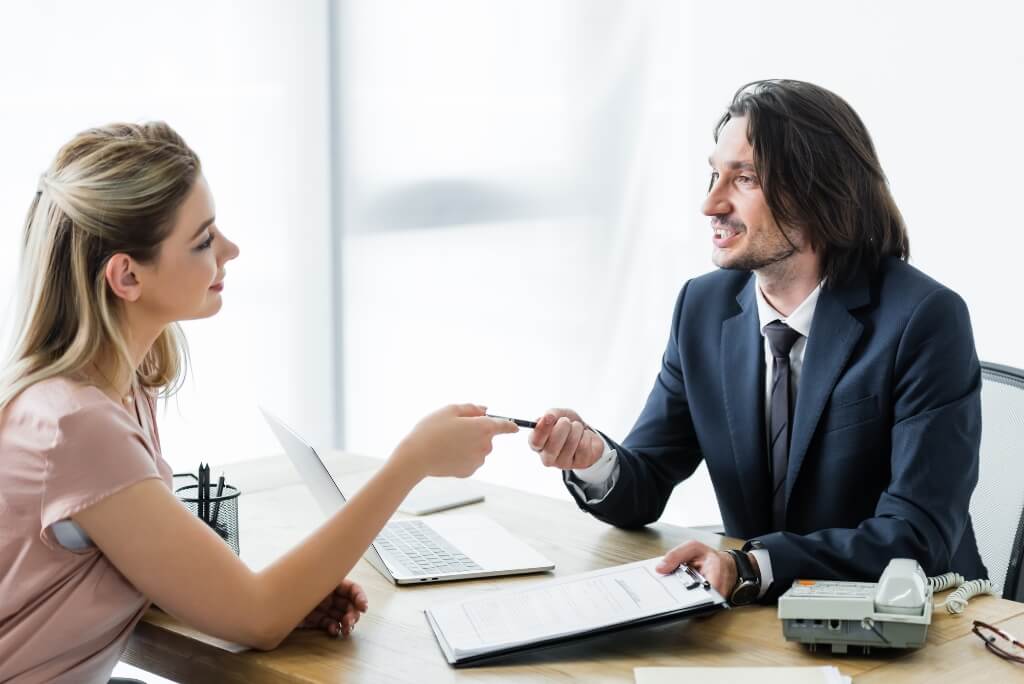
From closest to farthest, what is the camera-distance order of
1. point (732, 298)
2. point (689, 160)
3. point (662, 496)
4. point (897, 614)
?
point (897, 614) → point (662, 496) → point (732, 298) → point (689, 160)

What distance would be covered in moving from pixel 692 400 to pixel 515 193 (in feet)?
6.76

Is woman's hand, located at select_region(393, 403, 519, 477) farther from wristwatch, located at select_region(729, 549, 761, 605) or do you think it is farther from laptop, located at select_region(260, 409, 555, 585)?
wristwatch, located at select_region(729, 549, 761, 605)

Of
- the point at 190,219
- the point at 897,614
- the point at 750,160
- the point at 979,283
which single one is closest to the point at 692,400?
the point at 750,160

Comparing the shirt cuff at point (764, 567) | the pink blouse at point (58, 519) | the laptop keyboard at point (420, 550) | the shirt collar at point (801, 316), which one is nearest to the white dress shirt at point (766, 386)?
the shirt collar at point (801, 316)

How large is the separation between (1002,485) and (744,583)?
67 centimetres

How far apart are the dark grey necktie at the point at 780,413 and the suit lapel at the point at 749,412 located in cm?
2

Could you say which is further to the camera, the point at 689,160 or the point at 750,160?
the point at 689,160

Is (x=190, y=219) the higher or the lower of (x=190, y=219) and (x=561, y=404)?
the higher

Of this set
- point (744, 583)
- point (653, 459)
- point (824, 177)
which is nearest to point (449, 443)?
point (744, 583)

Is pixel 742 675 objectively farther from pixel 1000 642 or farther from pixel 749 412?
pixel 749 412

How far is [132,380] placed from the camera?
Answer: 154 centimetres

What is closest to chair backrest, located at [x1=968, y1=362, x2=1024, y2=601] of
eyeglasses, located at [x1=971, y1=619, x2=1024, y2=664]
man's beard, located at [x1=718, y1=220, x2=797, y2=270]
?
man's beard, located at [x1=718, y1=220, x2=797, y2=270]

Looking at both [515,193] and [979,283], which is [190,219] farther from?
[515,193]

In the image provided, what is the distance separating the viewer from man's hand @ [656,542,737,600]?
148 cm
